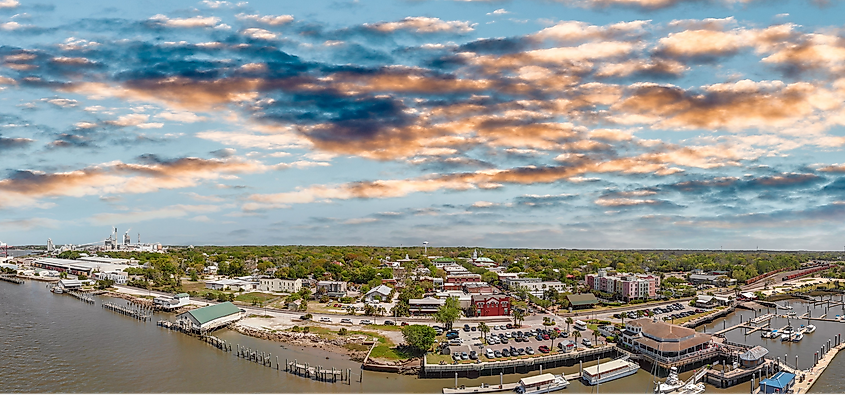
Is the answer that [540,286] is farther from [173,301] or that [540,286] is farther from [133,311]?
[133,311]

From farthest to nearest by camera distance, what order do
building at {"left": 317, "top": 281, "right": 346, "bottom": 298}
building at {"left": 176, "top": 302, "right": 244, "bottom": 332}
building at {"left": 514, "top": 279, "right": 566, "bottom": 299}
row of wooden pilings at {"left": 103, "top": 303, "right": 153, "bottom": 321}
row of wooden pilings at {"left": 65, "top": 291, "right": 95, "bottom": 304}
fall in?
building at {"left": 514, "top": 279, "right": 566, "bottom": 299}, row of wooden pilings at {"left": 65, "top": 291, "right": 95, "bottom": 304}, building at {"left": 317, "top": 281, "right": 346, "bottom": 298}, row of wooden pilings at {"left": 103, "top": 303, "right": 153, "bottom": 321}, building at {"left": 176, "top": 302, "right": 244, "bottom": 332}

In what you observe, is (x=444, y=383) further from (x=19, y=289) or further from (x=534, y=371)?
(x=19, y=289)

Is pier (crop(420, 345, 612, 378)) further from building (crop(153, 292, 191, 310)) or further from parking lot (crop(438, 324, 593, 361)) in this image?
building (crop(153, 292, 191, 310))

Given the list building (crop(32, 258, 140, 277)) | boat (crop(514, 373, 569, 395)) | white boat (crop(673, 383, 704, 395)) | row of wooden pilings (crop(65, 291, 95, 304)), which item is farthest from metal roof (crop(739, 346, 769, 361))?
building (crop(32, 258, 140, 277))

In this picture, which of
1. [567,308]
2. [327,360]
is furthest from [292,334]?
[567,308]

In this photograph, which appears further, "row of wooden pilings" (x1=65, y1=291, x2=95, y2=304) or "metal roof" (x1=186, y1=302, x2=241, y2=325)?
"row of wooden pilings" (x1=65, y1=291, x2=95, y2=304)

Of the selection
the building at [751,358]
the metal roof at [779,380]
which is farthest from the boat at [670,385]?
the building at [751,358]

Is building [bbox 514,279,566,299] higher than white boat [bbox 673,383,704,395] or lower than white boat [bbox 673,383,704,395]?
higher

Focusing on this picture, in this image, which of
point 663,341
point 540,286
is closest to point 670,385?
point 663,341
